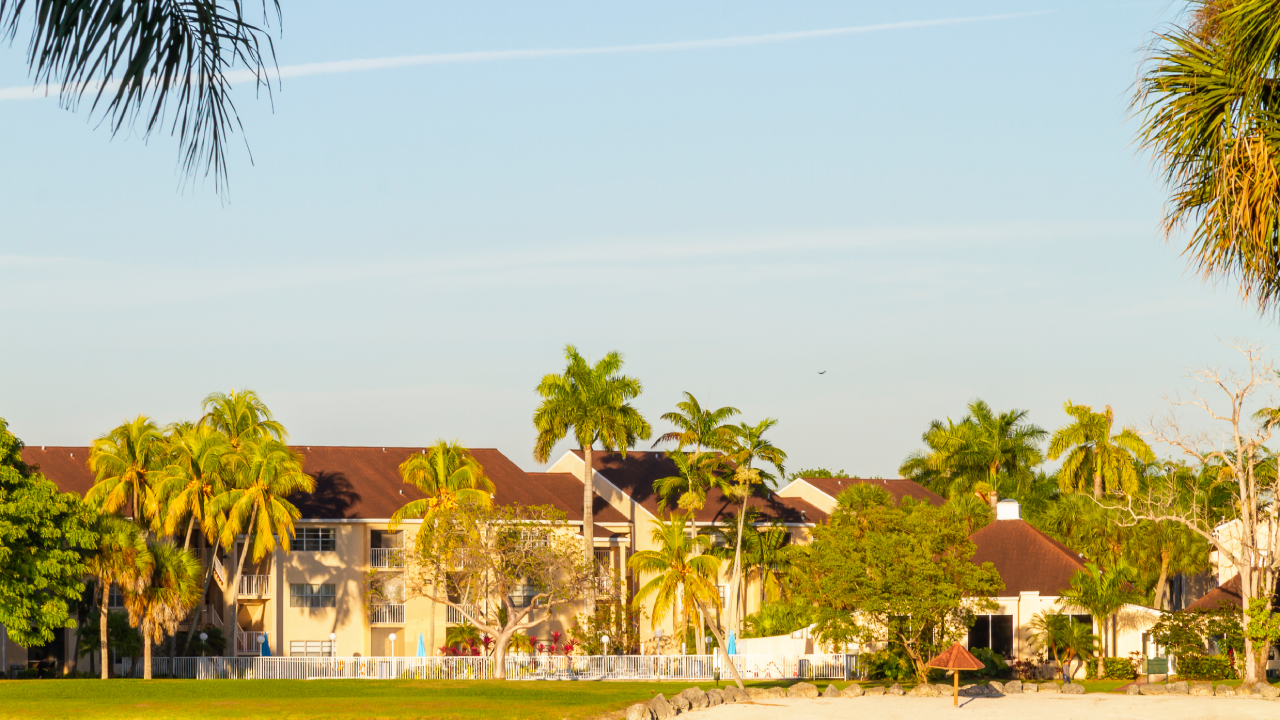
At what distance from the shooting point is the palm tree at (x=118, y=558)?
47.5m

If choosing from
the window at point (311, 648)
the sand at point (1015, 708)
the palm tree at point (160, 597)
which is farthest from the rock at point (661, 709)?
the window at point (311, 648)

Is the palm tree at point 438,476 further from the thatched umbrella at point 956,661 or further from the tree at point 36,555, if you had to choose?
the thatched umbrella at point 956,661

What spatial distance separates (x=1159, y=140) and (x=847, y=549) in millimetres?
37434

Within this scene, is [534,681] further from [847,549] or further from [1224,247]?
[1224,247]

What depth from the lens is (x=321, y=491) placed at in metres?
61.6

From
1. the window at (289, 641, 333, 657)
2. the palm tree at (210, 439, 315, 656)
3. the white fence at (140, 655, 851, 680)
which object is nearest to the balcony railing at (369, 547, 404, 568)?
the window at (289, 641, 333, 657)

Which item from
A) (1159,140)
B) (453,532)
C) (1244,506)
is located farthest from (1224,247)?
(453,532)

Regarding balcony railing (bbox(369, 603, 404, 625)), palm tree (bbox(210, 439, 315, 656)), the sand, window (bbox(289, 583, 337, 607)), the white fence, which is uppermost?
palm tree (bbox(210, 439, 315, 656))

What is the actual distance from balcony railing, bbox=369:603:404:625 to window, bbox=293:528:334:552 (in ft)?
10.7

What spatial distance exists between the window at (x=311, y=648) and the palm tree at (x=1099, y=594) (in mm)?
28881

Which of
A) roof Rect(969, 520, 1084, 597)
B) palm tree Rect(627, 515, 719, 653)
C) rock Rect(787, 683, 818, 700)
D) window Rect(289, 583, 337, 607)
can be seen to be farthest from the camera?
window Rect(289, 583, 337, 607)

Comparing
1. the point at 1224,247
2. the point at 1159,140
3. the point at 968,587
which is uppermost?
the point at 1159,140

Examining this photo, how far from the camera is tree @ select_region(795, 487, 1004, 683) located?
4316 cm

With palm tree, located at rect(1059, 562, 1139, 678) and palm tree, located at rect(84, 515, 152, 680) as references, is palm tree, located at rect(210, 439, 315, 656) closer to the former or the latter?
palm tree, located at rect(84, 515, 152, 680)
